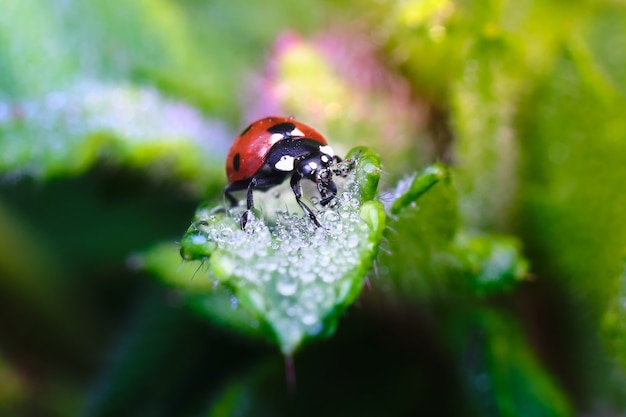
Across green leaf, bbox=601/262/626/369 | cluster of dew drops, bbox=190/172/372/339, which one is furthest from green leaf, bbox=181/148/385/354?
green leaf, bbox=601/262/626/369

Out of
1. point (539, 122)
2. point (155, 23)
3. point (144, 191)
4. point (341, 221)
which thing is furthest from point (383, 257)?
point (155, 23)

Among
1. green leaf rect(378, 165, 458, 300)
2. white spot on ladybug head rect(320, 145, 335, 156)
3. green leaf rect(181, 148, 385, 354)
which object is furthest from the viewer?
white spot on ladybug head rect(320, 145, 335, 156)

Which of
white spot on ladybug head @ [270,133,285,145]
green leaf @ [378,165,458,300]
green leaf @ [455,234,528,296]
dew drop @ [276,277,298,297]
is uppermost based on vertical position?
white spot on ladybug head @ [270,133,285,145]

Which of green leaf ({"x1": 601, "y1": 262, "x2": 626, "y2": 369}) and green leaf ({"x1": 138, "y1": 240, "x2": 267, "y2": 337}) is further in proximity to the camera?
green leaf ({"x1": 138, "y1": 240, "x2": 267, "y2": 337})

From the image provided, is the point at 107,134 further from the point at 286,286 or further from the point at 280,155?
the point at 286,286

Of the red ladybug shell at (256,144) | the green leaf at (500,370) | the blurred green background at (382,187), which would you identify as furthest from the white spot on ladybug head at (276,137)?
the green leaf at (500,370)

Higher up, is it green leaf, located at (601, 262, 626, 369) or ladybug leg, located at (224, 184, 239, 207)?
ladybug leg, located at (224, 184, 239, 207)

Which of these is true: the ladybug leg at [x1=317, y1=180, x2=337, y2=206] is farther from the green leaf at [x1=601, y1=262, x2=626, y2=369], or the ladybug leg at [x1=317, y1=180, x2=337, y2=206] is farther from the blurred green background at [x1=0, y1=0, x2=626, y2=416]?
the green leaf at [x1=601, y1=262, x2=626, y2=369]

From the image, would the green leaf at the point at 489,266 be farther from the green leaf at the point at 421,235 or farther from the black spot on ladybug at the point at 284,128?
the black spot on ladybug at the point at 284,128

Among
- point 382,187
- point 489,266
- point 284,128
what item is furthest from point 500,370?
point 284,128
